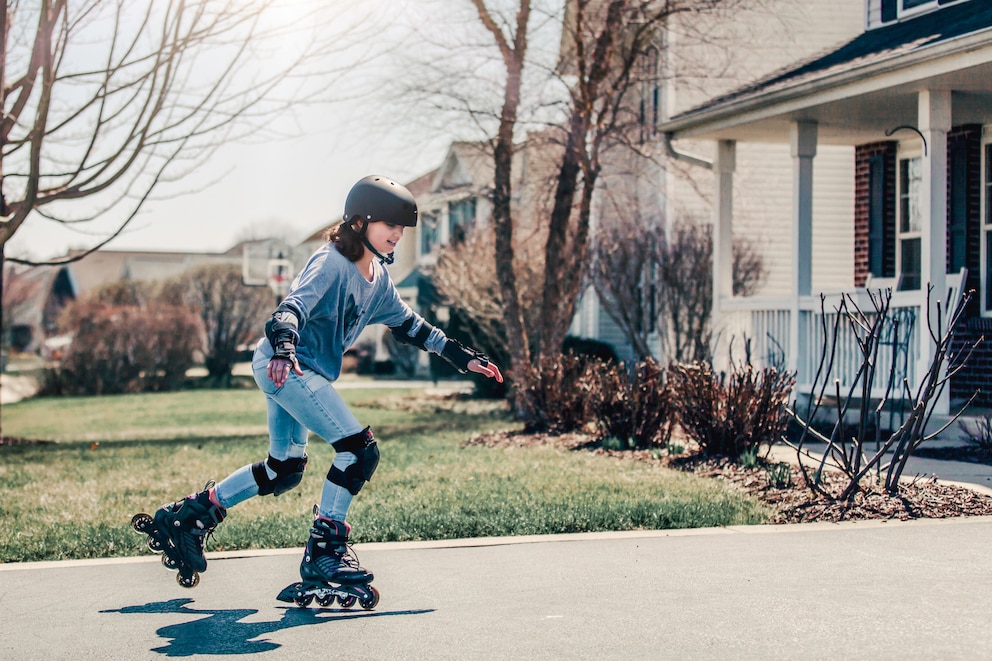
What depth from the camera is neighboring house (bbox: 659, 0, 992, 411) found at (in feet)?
38.3

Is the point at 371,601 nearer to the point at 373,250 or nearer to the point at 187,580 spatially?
the point at 187,580

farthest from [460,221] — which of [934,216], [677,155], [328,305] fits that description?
[328,305]

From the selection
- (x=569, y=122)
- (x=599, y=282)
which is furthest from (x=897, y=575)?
(x=599, y=282)

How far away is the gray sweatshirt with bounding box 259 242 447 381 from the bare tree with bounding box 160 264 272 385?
29811mm

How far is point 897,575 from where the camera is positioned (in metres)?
5.70


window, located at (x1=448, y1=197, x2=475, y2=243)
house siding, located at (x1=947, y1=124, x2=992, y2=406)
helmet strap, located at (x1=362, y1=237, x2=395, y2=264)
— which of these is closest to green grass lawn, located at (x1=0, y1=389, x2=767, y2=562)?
helmet strap, located at (x1=362, y1=237, x2=395, y2=264)

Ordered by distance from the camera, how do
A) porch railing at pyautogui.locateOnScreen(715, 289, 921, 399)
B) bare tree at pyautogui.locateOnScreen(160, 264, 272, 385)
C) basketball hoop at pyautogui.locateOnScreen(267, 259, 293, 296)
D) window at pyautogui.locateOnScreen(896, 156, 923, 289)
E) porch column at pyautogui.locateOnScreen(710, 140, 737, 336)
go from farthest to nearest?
bare tree at pyautogui.locateOnScreen(160, 264, 272, 385) → basketball hoop at pyautogui.locateOnScreen(267, 259, 293, 296) → porch column at pyautogui.locateOnScreen(710, 140, 737, 336) → window at pyautogui.locateOnScreen(896, 156, 923, 289) → porch railing at pyautogui.locateOnScreen(715, 289, 921, 399)

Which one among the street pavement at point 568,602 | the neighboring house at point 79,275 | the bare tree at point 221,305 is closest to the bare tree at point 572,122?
the street pavement at point 568,602

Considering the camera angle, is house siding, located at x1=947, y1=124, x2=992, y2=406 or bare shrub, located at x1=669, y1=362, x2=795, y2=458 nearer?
bare shrub, located at x1=669, y1=362, x2=795, y2=458

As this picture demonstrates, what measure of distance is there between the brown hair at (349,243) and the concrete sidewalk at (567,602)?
5.28ft

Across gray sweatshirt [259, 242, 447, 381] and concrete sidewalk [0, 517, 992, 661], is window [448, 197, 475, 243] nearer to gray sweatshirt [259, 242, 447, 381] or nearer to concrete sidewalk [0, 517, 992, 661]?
concrete sidewalk [0, 517, 992, 661]

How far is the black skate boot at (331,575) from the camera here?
5.26 m

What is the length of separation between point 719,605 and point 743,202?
17305mm

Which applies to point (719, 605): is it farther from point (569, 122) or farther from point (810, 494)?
point (569, 122)
